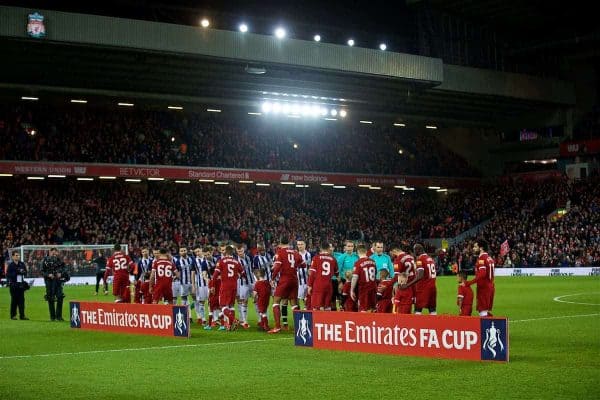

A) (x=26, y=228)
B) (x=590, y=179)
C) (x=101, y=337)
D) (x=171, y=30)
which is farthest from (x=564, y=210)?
(x=101, y=337)

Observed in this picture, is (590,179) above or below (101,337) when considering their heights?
above

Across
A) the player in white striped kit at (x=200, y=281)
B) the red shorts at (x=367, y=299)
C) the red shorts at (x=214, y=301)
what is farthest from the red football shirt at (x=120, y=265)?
the red shorts at (x=367, y=299)

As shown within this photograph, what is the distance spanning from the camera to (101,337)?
19438 millimetres

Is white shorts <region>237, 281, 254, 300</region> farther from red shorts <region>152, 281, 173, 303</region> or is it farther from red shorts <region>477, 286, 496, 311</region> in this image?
red shorts <region>477, 286, 496, 311</region>

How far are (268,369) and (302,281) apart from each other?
9995 millimetres

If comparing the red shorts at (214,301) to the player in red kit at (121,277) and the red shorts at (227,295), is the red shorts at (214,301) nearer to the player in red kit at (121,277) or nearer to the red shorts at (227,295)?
the red shorts at (227,295)

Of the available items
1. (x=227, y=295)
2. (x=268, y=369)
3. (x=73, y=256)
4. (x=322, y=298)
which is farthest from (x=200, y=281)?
(x=73, y=256)

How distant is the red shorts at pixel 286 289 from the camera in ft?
65.1

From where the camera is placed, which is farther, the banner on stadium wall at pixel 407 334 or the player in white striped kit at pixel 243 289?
the player in white striped kit at pixel 243 289

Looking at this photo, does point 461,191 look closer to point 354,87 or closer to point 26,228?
A: point 354,87

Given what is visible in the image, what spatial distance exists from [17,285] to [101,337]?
22.5 feet

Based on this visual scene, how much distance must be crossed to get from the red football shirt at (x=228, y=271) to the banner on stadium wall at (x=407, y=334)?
12.7 ft

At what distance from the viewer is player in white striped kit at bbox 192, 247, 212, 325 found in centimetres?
2244

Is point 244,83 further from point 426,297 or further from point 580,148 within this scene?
point 426,297
